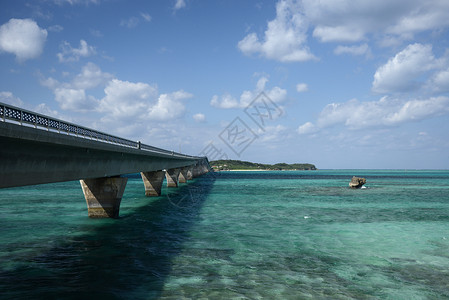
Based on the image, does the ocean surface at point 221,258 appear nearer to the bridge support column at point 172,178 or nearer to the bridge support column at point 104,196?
the bridge support column at point 104,196

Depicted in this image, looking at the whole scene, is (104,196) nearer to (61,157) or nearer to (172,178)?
(61,157)

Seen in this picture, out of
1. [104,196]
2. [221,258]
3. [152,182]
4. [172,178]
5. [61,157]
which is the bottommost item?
[221,258]

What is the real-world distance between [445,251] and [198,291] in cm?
1576

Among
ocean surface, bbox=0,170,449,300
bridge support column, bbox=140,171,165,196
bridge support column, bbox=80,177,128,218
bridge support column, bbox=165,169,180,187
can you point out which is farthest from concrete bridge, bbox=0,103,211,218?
bridge support column, bbox=165,169,180,187

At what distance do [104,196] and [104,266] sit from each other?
1474 centimetres

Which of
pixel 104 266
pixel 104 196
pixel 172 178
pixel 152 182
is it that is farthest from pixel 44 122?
pixel 172 178

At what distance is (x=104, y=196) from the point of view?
2934 centimetres

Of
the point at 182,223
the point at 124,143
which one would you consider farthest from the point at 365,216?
the point at 124,143

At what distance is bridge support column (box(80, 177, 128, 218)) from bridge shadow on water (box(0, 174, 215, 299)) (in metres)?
3.42

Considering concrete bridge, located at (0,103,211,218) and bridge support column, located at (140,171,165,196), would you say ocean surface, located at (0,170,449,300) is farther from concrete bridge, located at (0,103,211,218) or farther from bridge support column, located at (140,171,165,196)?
bridge support column, located at (140,171,165,196)

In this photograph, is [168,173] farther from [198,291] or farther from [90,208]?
[198,291]

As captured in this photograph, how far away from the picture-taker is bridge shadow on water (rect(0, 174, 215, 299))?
12477mm

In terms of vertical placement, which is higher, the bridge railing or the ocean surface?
the bridge railing

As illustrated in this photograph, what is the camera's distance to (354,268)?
51.2ft
